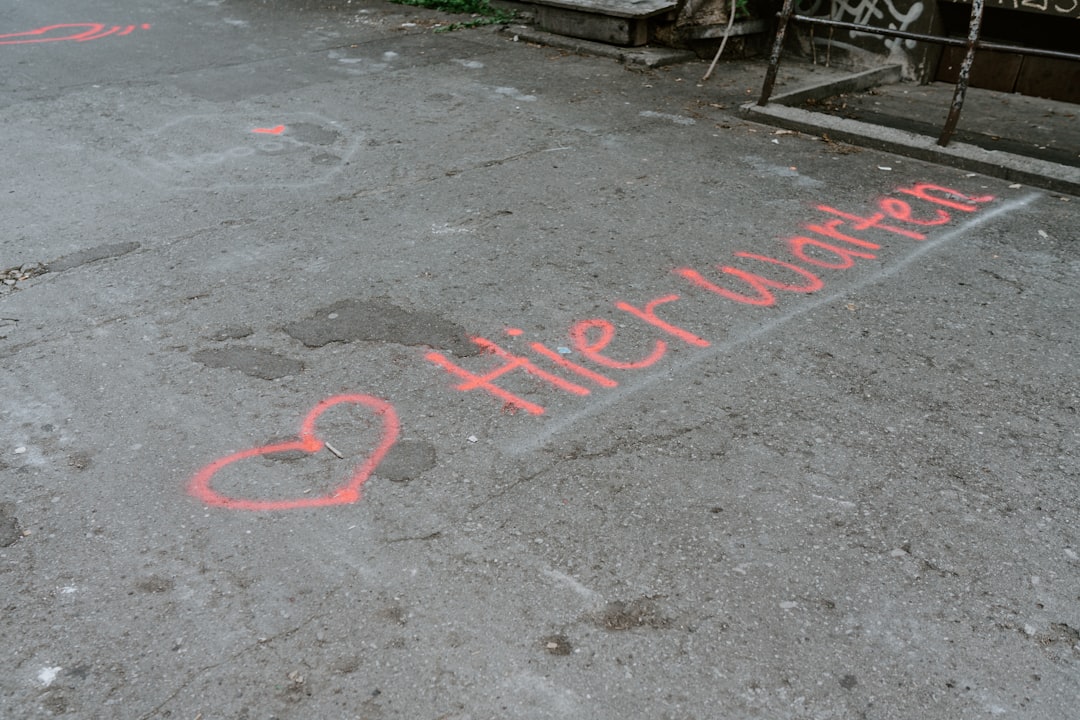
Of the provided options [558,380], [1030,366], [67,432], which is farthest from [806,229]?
[67,432]

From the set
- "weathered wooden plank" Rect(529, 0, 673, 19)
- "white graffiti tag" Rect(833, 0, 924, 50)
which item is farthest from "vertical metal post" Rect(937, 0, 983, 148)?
"weathered wooden plank" Rect(529, 0, 673, 19)

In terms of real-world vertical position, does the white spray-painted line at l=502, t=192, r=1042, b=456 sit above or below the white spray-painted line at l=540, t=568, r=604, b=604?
above

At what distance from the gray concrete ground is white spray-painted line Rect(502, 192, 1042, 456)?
20 millimetres

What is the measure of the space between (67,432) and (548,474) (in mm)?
1633

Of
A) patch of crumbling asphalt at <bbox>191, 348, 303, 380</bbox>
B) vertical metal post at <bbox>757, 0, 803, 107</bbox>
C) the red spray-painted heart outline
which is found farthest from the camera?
vertical metal post at <bbox>757, 0, 803, 107</bbox>

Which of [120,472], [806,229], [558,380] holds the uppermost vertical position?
[806,229]

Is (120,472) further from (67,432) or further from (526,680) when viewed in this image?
(526,680)

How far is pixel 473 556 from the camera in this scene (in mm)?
2512

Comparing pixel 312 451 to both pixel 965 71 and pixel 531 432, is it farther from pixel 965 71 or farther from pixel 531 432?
pixel 965 71

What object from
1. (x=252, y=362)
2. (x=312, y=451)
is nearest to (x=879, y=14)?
(x=252, y=362)

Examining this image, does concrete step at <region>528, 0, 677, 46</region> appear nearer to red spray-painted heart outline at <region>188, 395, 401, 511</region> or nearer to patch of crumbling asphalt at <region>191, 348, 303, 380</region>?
patch of crumbling asphalt at <region>191, 348, 303, 380</region>

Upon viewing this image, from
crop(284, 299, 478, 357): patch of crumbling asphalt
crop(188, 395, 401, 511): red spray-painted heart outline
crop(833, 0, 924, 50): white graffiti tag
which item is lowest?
crop(188, 395, 401, 511): red spray-painted heart outline

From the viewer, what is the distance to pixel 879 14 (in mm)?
7777

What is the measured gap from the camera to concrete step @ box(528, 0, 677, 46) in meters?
7.71
